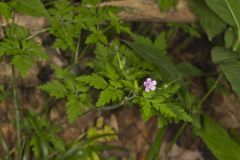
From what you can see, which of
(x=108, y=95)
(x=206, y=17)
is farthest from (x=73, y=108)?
(x=206, y=17)

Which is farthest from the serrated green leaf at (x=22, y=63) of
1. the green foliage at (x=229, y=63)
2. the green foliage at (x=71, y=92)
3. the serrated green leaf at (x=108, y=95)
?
the green foliage at (x=229, y=63)

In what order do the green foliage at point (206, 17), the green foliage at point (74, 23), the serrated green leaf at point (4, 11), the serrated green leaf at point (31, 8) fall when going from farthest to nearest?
1. the green foliage at point (206, 17)
2. the green foliage at point (74, 23)
3. the serrated green leaf at point (31, 8)
4. the serrated green leaf at point (4, 11)

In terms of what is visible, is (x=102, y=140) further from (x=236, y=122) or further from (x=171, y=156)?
(x=236, y=122)

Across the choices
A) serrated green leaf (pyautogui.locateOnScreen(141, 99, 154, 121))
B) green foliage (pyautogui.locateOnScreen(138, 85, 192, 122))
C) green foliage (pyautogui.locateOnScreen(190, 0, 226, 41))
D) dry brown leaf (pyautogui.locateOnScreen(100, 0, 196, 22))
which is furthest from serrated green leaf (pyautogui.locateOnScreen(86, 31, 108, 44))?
green foliage (pyautogui.locateOnScreen(190, 0, 226, 41))

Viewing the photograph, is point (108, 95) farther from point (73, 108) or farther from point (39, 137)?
point (39, 137)

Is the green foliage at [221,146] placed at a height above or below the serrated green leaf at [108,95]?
below

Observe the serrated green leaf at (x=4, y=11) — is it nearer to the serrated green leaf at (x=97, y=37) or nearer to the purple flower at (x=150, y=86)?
the serrated green leaf at (x=97, y=37)
